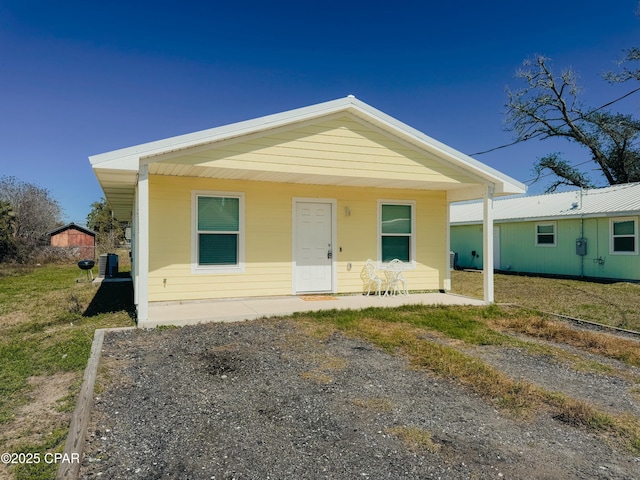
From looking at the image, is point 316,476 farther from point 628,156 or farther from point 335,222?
point 628,156

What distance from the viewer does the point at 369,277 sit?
9.84 m

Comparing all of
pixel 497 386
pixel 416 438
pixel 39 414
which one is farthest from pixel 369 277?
pixel 39 414

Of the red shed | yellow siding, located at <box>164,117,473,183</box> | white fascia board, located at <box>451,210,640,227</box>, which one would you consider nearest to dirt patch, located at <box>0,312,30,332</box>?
yellow siding, located at <box>164,117,473,183</box>

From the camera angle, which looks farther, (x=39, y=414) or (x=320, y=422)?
(x=39, y=414)

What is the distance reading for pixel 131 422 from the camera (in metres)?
3.30

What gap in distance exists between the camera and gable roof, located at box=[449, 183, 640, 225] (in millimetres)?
15211

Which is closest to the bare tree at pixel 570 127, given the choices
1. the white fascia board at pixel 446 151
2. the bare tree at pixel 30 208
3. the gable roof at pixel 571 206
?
the gable roof at pixel 571 206

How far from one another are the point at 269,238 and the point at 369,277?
259 cm

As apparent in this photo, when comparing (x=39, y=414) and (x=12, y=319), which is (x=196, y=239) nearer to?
(x=12, y=319)

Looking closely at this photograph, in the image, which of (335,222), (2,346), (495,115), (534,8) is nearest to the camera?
(2,346)

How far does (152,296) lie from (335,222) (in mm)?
4265

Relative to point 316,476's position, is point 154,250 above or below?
above

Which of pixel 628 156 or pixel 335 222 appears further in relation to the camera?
pixel 628 156

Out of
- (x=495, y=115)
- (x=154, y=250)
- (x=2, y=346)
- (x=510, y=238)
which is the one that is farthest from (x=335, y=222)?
(x=495, y=115)
